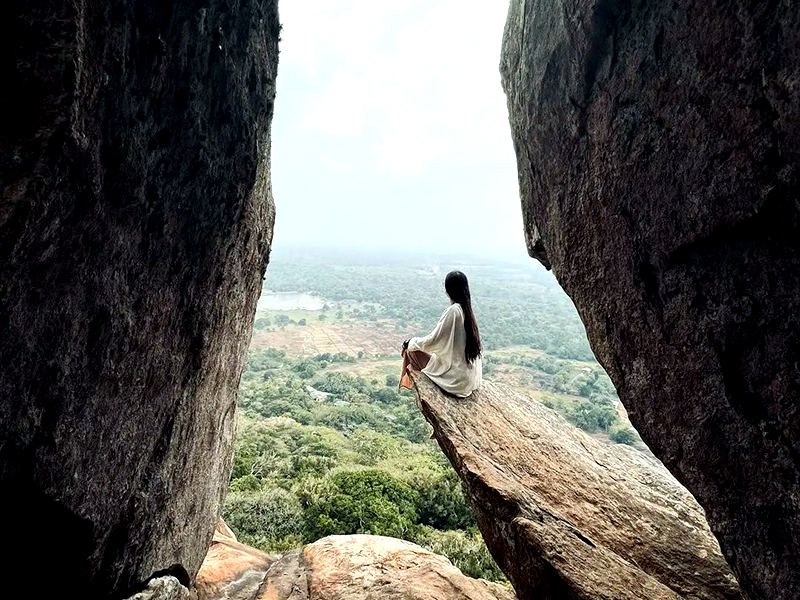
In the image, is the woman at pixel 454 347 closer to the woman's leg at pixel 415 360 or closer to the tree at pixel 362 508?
the woman's leg at pixel 415 360

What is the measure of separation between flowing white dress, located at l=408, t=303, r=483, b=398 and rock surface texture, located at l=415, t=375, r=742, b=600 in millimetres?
207

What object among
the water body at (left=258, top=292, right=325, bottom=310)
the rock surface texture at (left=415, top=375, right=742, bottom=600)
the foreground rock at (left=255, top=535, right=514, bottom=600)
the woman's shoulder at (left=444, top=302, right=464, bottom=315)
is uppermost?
the woman's shoulder at (left=444, top=302, right=464, bottom=315)

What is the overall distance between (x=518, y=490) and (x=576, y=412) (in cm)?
3475

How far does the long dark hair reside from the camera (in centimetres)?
772

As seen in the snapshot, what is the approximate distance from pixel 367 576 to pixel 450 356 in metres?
3.82

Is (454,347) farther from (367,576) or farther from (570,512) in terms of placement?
(367,576)

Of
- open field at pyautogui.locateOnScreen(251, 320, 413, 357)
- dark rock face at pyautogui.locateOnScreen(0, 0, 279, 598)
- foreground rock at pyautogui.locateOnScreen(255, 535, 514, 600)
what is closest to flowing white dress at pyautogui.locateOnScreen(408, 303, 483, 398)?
foreground rock at pyautogui.locateOnScreen(255, 535, 514, 600)

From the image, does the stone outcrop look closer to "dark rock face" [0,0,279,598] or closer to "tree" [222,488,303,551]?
"dark rock face" [0,0,279,598]

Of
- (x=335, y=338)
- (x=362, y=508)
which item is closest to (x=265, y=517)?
(x=362, y=508)

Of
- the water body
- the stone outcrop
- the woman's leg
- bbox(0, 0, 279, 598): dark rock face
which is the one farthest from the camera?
the water body

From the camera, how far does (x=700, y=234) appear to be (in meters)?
4.13

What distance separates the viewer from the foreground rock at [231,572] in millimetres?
7074

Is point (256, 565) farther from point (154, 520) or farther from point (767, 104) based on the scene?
point (767, 104)

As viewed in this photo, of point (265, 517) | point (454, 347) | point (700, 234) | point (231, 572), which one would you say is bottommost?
point (265, 517)
